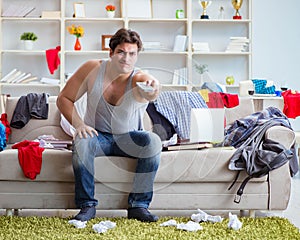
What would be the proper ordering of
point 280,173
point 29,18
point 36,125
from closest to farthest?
1. point 280,173
2. point 36,125
3. point 29,18

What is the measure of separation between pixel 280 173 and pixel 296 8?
4095 millimetres

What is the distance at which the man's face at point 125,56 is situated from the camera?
11.1 feet

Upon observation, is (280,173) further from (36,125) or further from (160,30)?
(160,30)

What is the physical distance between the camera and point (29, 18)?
697 centimetres

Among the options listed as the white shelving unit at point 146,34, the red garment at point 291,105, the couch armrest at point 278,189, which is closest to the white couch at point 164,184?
the couch armrest at point 278,189

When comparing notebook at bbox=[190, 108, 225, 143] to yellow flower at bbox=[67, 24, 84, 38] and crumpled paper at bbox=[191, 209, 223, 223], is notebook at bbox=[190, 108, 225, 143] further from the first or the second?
yellow flower at bbox=[67, 24, 84, 38]

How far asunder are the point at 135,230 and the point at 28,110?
153 cm

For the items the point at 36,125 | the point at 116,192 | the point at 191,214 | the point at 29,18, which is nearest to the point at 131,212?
the point at 116,192

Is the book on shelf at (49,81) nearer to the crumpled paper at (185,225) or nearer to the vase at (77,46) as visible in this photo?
the vase at (77,46)

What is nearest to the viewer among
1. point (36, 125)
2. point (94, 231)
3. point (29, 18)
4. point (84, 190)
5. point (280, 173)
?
point (94, 231)

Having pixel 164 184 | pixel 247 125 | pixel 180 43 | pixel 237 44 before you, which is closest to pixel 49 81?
pixel 180 43

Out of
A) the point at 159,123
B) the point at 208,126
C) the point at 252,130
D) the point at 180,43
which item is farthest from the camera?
the point at 180,43

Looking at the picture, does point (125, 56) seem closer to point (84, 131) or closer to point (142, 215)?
point (84, 131)

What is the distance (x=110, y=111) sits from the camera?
3488mm
